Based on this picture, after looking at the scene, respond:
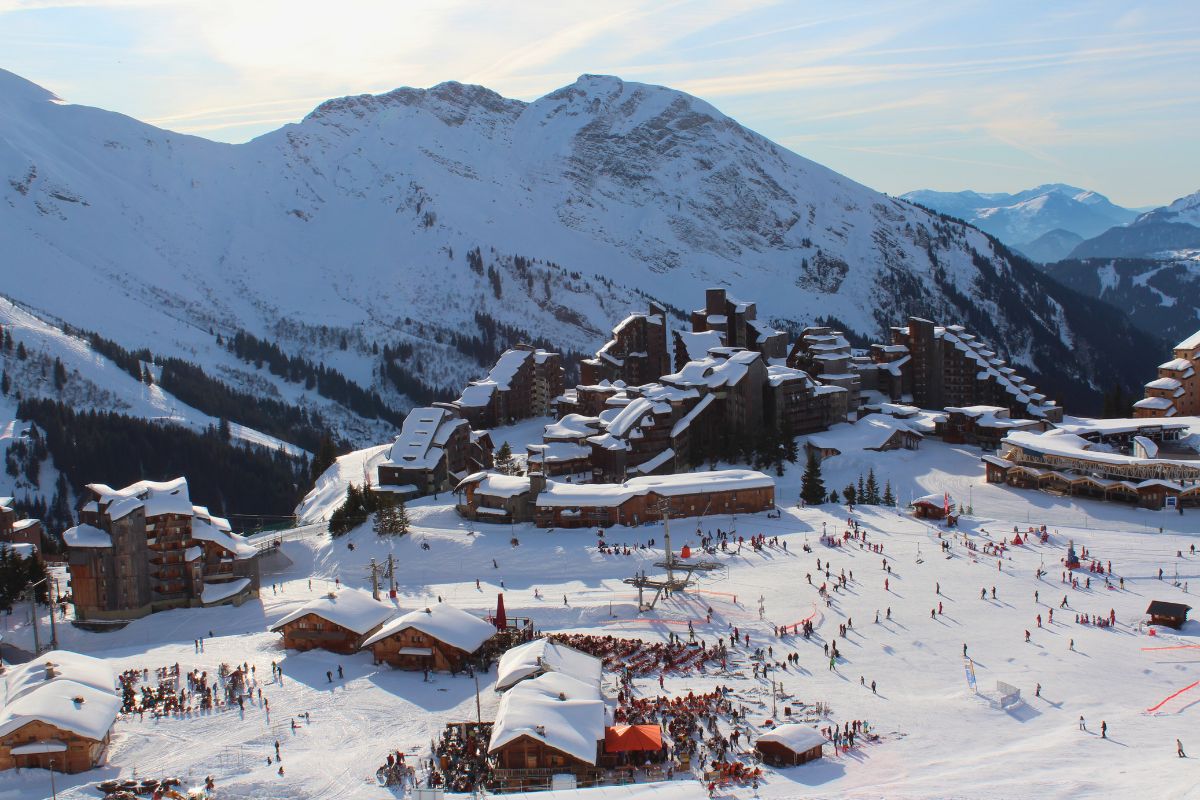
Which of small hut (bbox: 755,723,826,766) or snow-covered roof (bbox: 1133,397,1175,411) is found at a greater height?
snow-covered roof (bbox: 1133,397,1175,411)

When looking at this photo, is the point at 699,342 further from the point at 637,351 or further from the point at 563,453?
the point at 563,453

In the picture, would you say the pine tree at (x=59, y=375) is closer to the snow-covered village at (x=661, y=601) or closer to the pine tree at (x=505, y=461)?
the snow-covered village at (x=661, y=601)

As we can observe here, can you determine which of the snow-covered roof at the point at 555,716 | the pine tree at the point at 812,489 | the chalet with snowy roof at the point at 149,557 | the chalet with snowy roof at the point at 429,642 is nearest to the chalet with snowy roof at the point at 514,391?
the pine tree at the point at 812,489

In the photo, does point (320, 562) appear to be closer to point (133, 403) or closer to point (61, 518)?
point (61, 518)

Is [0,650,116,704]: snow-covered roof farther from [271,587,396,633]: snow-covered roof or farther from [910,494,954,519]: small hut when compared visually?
[910,494,954,519]: small hut

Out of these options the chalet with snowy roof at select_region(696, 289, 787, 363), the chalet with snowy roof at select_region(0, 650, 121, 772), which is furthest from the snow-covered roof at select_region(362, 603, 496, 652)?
the chalet with snowy roof at select_region(696, 289, 787, 363)

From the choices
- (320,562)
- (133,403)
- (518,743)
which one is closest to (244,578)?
(320,562)

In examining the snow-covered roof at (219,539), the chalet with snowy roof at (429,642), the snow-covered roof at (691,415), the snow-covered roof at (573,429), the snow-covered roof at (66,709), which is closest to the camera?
the snow-covered roof at (66,709)
